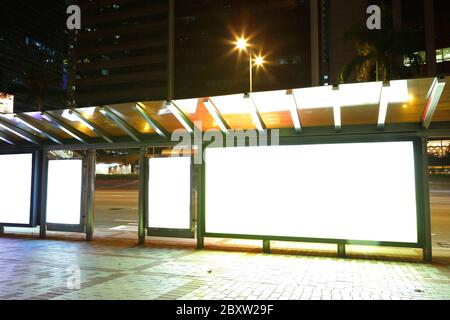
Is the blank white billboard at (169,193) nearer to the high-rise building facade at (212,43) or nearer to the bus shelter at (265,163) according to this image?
the bus shelter at (265,163)

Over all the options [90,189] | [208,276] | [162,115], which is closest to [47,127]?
[90,189]

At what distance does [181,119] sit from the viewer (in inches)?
356

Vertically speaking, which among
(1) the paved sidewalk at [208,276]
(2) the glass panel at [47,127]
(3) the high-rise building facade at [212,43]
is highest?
(3) the high-rise building facade at [212,43]

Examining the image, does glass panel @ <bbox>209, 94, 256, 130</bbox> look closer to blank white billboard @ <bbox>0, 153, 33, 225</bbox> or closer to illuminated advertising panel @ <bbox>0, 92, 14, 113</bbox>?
blank white billboard @ <bbox>0, 153, 33, 225</bbox>

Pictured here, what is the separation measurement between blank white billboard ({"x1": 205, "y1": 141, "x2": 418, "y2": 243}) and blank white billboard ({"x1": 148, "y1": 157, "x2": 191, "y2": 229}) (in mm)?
594

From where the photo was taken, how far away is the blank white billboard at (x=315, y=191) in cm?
776

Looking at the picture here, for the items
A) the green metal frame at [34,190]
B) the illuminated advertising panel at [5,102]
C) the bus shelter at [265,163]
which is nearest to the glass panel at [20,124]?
the bus shelter at [265,163]

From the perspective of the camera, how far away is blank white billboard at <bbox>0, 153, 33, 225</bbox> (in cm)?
1105

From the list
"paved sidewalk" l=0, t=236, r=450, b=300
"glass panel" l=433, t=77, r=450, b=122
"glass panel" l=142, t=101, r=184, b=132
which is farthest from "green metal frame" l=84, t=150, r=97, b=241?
"glass panel" l=433, t=77, r=450, b=122

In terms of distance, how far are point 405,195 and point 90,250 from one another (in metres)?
6.67

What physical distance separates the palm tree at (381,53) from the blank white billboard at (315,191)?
17754 mm

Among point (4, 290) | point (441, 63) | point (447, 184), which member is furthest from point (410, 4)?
point (4, 290)

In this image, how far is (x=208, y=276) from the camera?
→ 6.77m
